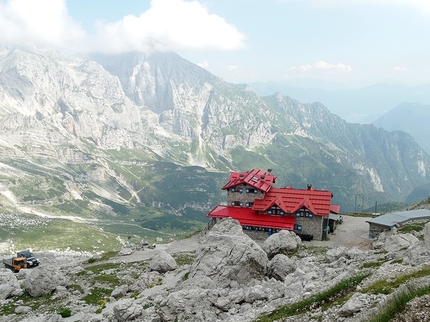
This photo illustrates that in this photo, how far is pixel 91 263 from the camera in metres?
73.6

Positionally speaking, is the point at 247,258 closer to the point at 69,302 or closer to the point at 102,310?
the point at 102,310

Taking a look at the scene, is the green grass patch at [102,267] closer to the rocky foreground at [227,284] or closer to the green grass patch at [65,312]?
the rocky foreground at [227,284]

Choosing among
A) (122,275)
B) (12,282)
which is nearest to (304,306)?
(122,275)

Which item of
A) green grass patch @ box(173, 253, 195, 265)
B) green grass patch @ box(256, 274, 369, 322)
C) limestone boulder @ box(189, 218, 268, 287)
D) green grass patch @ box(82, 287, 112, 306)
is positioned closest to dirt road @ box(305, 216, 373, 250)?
green grass patch @ box(173, 253, 195, 265)

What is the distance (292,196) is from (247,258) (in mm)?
45857

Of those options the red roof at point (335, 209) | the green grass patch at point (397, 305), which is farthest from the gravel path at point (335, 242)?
the green grass patch at point (397, 305)

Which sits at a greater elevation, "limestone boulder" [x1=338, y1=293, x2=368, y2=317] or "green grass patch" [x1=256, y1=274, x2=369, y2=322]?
"limestone boulder" [x1=338, y1=293, x2=368, y2=317]

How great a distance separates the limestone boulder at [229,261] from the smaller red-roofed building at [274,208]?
122 ft

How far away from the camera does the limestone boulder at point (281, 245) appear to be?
2275 inches

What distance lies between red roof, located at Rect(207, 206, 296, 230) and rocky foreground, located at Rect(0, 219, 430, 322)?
42.0ft

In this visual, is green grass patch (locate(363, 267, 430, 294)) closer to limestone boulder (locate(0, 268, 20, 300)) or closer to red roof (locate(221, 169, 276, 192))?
limestone boulder (locate(0, 268, 20, 300))

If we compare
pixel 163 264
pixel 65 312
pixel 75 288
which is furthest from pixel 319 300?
pixel 75 288

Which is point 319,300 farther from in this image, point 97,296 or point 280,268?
point 97,296

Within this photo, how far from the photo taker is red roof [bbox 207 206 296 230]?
7775 centimetres
